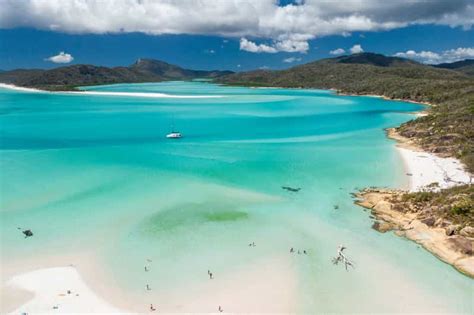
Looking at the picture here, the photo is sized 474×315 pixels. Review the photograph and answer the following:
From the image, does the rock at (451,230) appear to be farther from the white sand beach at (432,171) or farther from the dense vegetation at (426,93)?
the dense vegetation at (426,93)

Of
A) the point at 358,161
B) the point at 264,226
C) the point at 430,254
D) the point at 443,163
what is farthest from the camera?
the point at 358,161

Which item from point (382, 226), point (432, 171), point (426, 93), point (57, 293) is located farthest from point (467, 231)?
point (426, 93)

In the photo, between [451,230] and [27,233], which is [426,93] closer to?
[451,230]

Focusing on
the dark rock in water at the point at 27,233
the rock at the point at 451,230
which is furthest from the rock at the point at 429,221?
the dark rock in water at the point at 27,233

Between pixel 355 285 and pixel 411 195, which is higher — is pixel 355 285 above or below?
below

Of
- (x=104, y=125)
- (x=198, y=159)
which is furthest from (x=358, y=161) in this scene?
(x=104, y=125)

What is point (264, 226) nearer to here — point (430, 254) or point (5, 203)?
point (430, 254)
